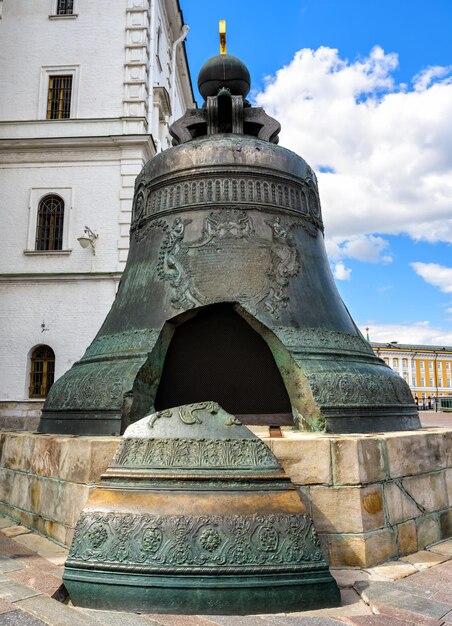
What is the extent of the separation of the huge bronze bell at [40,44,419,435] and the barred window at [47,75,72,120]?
47.3ft

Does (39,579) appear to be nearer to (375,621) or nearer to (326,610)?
(326,610)

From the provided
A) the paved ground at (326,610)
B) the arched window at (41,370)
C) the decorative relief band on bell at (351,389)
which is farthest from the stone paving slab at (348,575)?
the arched window at (41,370)

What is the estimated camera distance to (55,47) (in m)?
18.1

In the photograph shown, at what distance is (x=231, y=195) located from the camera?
397 centimetres

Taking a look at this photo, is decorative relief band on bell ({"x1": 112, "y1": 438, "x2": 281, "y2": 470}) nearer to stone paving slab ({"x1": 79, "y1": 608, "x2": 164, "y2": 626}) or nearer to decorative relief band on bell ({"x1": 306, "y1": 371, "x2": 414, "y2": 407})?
stone paving slab ({"x1": 79, "y1": 608, "x2": 164, "y2": 626})

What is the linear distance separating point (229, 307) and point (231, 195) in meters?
0.81

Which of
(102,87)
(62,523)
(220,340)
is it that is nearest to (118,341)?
(220,340)

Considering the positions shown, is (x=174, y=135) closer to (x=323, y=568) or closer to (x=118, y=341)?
(x=118, y=341)

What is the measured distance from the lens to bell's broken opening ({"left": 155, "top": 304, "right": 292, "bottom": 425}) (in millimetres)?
4062

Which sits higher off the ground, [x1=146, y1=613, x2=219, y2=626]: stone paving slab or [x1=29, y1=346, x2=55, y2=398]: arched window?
[x1=29, y1=346, x2=55, y2=398]: arched window

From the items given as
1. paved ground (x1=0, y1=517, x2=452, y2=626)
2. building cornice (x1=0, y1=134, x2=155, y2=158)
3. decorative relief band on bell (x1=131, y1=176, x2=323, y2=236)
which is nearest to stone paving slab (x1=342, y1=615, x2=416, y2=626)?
paved ground (x1=0, y1=517, x2=452, y2=626)

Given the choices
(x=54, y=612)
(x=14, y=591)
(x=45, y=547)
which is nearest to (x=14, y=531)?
(x=45, y=547)

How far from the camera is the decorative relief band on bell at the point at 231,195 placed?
3.97m

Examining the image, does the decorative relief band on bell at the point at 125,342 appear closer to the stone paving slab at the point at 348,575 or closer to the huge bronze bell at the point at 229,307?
the huge bronze bell at the point at 229,307
